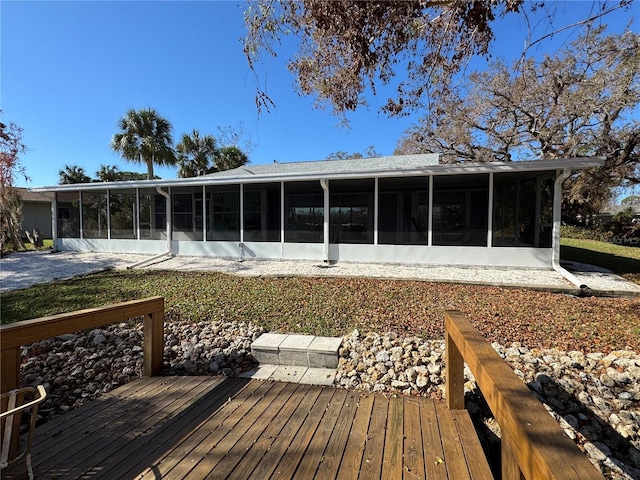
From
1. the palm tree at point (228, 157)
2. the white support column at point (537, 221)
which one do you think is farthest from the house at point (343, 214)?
the palm tree at point (228, 157)

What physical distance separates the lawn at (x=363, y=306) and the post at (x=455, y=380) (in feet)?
4.51

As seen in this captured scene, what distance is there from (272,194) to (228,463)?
10.0 metres

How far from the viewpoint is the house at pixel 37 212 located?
2150 cm

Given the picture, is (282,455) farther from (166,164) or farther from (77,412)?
(166,164)

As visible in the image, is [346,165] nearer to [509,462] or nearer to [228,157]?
[228,157]

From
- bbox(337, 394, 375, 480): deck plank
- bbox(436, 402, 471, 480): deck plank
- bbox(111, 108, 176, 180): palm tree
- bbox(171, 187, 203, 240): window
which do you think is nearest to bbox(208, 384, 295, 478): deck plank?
bbox(337, 394, 375, 480): deck plank

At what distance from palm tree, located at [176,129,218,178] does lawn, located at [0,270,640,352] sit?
14.7 metres

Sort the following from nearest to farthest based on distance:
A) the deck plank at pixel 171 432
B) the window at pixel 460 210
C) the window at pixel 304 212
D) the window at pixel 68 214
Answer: the deck plank at pixel 171 432, the window at pixel 460 210, the window at pixel 304 212, the window at pixel 68 214

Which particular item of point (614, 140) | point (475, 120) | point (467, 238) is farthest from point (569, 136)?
point (467, 238)

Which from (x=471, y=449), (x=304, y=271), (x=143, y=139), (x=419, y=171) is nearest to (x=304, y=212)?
(x=304, y=271)

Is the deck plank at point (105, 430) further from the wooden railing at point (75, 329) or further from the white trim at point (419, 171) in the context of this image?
the white trim at point (419, 171)

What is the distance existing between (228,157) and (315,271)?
52.0 ft

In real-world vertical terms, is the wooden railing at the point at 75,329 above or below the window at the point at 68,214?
below

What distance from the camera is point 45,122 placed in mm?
9367
